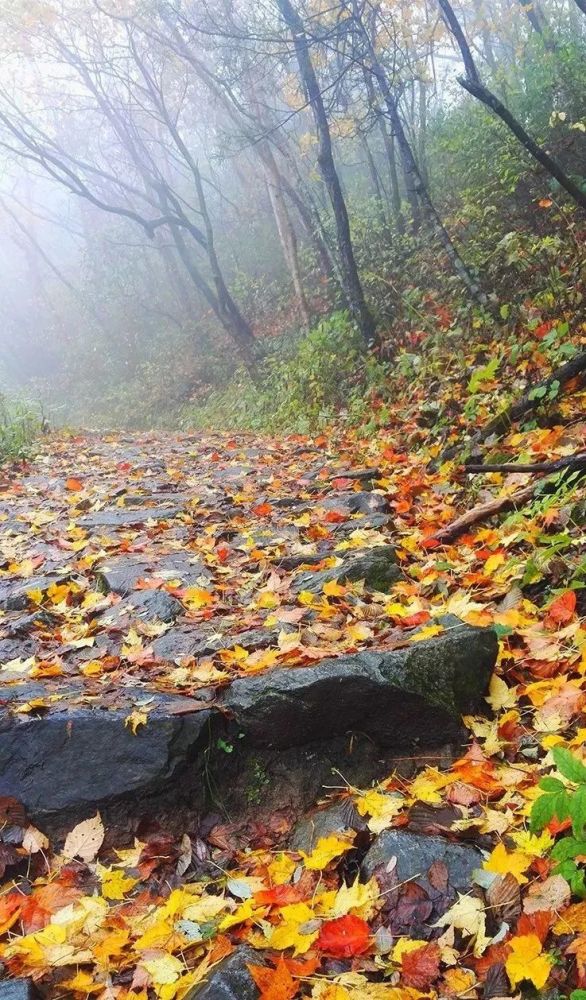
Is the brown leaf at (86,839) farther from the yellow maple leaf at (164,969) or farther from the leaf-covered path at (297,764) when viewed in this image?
the yellow maple leaf at (164,969)

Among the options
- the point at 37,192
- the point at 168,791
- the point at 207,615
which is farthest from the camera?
the point at 37,192

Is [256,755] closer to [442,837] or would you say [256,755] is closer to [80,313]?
[442,837]

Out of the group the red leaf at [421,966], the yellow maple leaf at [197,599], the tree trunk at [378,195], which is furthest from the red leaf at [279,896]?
the tree trunk at [378,195]

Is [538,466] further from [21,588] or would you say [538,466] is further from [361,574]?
[21,588]

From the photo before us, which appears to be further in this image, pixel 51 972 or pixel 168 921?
pixel 168 921

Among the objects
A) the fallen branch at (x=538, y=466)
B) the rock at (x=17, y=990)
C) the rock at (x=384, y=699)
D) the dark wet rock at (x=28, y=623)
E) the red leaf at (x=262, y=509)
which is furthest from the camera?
the red leaf at (x=262, y=509)

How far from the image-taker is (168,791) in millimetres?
2174

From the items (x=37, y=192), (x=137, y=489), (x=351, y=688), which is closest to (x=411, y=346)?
(x=137, y=489)

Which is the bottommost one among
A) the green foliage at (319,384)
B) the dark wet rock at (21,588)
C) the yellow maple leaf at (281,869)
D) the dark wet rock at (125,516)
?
the yellow maple leaf at (281,869)

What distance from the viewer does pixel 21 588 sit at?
12.3 feet

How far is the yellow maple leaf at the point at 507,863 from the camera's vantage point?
5.26 feet

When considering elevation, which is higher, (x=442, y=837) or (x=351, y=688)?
(x=351, y=688)

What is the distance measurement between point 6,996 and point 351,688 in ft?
4.21

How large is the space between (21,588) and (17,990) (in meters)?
2.54
